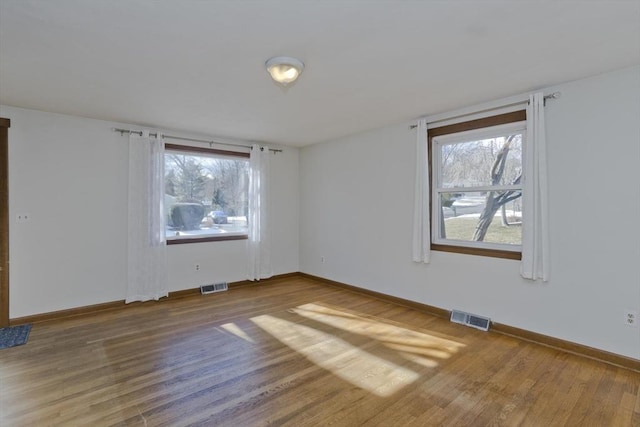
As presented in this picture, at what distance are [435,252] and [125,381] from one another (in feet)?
11.3

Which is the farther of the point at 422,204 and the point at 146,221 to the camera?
the point at 146,221

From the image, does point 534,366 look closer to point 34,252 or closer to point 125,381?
point 125,381

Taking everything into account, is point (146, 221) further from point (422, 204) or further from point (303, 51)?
point (422, 204)

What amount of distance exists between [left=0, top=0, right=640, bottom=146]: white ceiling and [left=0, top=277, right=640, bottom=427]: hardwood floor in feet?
8.18

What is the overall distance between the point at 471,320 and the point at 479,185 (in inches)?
61.0

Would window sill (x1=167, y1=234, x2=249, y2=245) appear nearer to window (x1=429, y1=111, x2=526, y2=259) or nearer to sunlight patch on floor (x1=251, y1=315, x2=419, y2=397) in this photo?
sunlight patch on floor (x1=251, y1=315, x2=419, y2=397)

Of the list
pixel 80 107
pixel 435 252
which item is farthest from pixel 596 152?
pixel 80 107

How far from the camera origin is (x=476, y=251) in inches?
144

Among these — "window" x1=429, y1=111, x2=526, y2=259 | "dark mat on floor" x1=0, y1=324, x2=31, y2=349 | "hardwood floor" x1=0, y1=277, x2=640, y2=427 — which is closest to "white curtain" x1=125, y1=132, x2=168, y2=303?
"hardwood floor" x1=0, y1=277, x2=640, y2=427

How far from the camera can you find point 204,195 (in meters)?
5.19

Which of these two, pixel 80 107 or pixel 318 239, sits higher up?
pixel 80 107

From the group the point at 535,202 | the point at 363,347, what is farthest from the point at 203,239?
the point at 535,202

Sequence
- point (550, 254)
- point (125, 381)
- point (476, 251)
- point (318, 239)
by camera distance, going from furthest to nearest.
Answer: point (318, 239) < point (476, 251) < point (550, 254) < point (125, 381)

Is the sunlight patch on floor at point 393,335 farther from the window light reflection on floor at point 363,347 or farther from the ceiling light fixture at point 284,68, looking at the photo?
the ceiling light fixture at point 284,68
